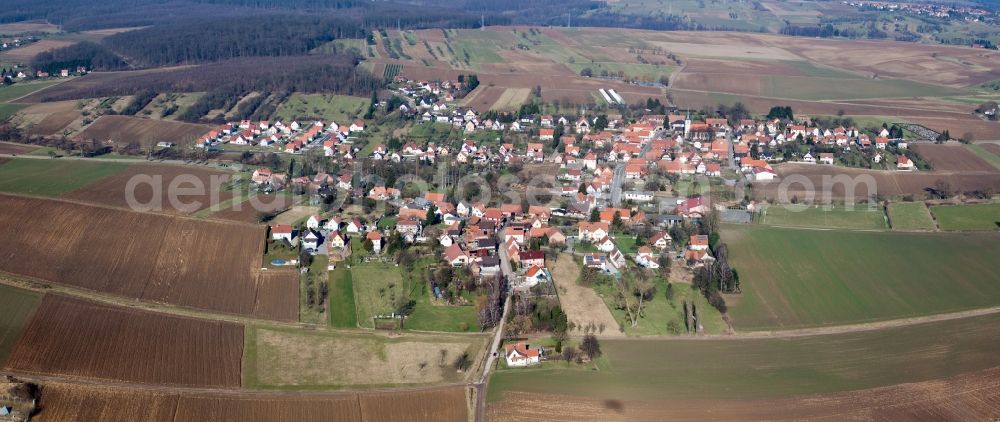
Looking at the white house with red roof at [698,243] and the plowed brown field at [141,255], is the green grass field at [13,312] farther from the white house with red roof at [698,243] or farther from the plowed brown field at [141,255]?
the white house with red roof at [698,243]

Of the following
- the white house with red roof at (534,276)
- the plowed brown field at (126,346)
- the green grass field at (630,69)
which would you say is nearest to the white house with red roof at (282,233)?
the plowed brown field at (126,346)

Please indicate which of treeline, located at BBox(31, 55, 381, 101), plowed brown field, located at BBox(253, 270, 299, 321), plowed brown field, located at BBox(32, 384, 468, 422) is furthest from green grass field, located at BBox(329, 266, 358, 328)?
treeline, located at BBox(31, 55, 381, 101)

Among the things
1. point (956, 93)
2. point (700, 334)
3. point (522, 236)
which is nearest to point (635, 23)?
point (956, 93)

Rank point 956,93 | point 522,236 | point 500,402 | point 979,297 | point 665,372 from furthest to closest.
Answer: point 956,93 → point 522,236 → point 979,297 → point 665,372 → point 500,402

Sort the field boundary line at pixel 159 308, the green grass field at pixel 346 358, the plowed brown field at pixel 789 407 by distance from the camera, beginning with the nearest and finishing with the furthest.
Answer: the plowed brown field at pixel 789 407
the green grass field at pixel 346 358
the field boundary line at pixel 159 308

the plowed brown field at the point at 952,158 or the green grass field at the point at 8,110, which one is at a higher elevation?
the plowed brown field at the point at 952,158

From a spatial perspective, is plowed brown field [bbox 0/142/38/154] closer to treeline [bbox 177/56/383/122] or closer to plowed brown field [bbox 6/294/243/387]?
treeline [bbox 177/56/383/122]

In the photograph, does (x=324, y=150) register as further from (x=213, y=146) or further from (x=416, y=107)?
(x=416, y=107)
